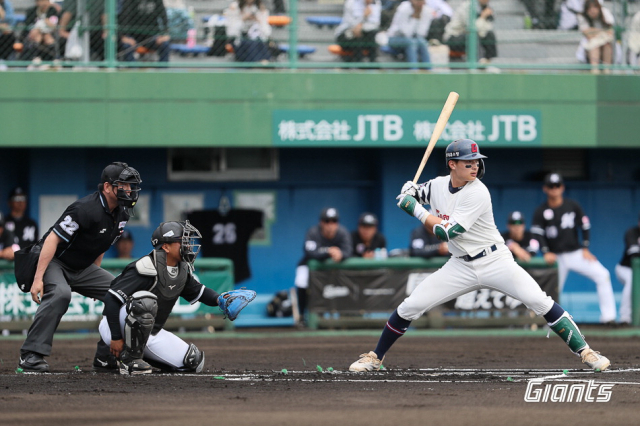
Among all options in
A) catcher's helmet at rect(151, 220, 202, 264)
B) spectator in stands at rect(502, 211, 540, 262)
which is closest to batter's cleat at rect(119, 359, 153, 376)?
catcher's helmet at rect(151, 220, 202, 264)

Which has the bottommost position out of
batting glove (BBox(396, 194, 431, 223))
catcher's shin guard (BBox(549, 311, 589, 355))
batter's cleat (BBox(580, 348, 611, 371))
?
batter's cleat (BBox(580, 348, 611, 371))

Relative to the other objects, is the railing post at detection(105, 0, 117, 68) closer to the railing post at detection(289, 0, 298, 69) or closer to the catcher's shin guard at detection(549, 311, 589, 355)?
the railing post at detection(289, 0, 298, 69)

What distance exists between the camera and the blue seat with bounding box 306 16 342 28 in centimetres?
1458

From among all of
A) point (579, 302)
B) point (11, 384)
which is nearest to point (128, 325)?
point (11, 384)

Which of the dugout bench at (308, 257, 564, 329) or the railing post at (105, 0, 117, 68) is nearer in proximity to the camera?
the dugout bench at (308, 257, 564, 329)

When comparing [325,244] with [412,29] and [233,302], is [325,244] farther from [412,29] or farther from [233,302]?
[233,302]

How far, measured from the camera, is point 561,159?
16.1 metres

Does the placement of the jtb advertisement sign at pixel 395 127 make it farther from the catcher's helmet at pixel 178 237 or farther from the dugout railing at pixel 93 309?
the catcher's helmet at pixel 178 237

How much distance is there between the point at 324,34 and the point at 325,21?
181 mm

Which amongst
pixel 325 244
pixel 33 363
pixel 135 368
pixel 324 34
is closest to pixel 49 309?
pixel 33 363

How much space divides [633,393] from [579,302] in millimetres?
8930

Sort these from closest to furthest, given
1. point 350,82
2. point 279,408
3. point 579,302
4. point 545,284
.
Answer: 1. point 279,408
2. point 545,284
3. point 350,82
4. point 579,302

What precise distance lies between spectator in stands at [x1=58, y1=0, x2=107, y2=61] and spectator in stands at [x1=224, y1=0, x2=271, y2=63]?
170 cm

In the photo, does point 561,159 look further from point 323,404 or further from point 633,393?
point 323,404
